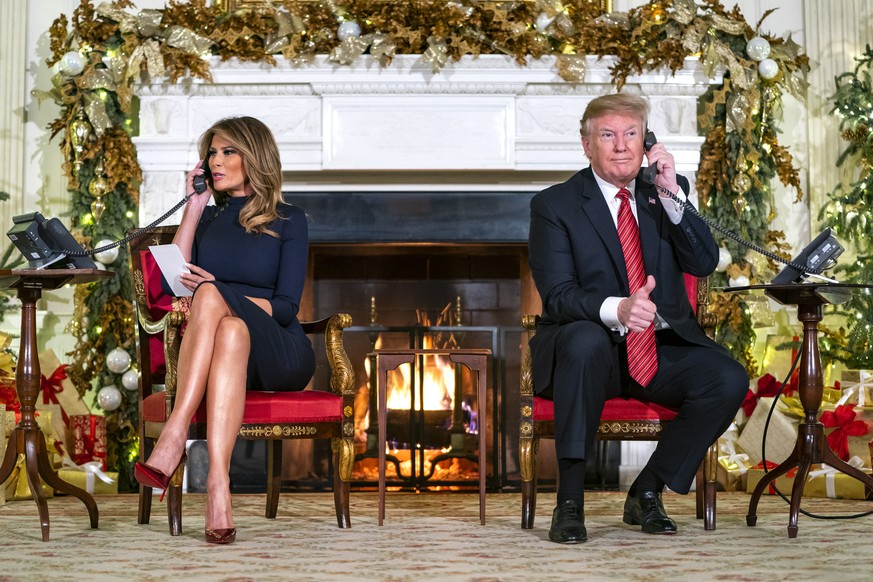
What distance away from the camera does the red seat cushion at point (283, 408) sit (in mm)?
3123

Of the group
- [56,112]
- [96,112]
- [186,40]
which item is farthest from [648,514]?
[56,112]

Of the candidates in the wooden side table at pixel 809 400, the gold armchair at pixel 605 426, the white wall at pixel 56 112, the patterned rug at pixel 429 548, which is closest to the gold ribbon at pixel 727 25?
the white wall at pixel 56 112

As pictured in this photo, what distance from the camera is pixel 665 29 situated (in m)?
4.60

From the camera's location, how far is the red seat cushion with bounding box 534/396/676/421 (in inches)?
122

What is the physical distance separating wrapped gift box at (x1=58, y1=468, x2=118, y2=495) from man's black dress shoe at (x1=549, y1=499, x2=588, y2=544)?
7.81ft

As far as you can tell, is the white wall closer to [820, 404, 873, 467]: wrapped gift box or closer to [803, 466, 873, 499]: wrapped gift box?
[820, 404, 873, 467]: wrapped gift box

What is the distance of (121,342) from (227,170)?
156cm

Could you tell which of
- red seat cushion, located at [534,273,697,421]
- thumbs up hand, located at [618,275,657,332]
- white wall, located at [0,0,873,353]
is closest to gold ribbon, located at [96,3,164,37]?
white wall, located at [0,0,873,353]

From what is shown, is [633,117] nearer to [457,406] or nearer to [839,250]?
[839,250]

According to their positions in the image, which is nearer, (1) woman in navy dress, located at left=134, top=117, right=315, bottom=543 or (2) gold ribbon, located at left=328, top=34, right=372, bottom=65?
(1) woman in navy dress, located at left=134, top=117, right=315, bottom=543

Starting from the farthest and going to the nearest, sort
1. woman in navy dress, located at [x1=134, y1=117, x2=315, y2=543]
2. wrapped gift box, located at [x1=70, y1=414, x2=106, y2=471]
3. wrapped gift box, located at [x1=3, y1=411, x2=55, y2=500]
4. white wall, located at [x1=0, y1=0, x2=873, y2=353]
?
A: white wall, located at [x1=0, y1=0, x2=873, y2=353] → wrapped gift box, located at [x1=70, y1=414, x2=106, y2=471] → wrapped gift box, located at [x1=3, y1=411, x2=55, y2=500] → woman in navy dress, located at [x1=134, y1=117, x2=315, y2=543]

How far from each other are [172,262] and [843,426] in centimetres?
273

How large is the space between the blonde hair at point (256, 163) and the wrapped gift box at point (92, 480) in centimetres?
172

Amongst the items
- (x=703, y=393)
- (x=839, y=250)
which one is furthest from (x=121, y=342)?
(x=839, y=250)
